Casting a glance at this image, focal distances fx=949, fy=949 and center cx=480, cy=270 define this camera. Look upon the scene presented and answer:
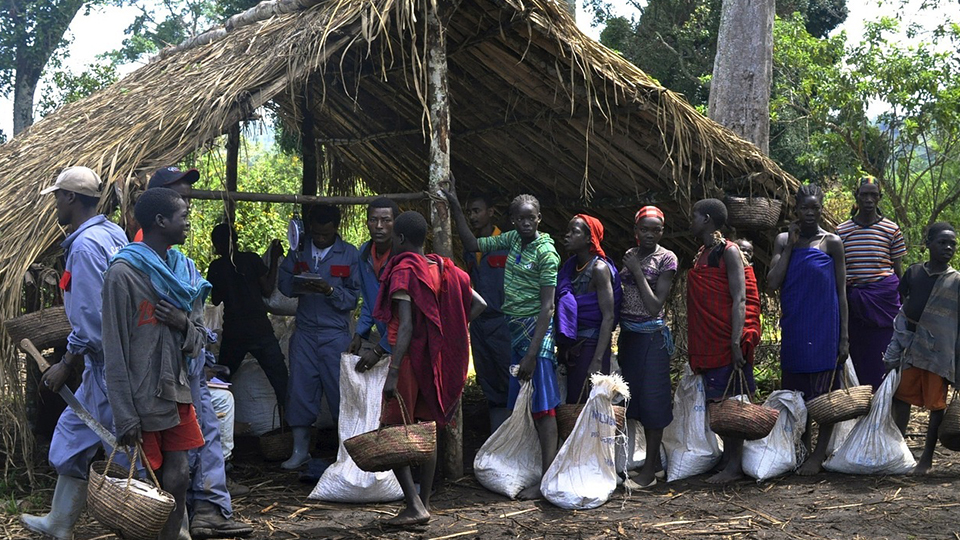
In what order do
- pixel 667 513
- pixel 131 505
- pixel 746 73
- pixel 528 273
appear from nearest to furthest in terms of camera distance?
1. pixel 131 505
2. pixel 667 513
3. pixel 528 273
4. pixel 746 73

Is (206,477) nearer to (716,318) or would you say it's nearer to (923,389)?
(716,318)

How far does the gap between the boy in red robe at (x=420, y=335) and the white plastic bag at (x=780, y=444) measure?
1.99 metres

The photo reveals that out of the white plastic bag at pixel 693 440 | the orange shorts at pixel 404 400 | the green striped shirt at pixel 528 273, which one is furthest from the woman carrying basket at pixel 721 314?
the orange shorts at pixel 404 400

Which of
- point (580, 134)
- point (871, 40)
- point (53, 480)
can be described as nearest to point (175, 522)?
point (53, 480)

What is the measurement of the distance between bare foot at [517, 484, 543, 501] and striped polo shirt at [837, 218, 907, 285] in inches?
102

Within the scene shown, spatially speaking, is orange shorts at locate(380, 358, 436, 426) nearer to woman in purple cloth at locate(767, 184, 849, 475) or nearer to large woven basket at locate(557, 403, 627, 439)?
large woven basket at locate(557, 403, 627, 439)

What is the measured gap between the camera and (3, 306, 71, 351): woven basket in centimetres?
469

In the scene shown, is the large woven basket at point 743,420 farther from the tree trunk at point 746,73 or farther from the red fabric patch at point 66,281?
the tree trunk at point 746,73

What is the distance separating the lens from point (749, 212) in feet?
21.6

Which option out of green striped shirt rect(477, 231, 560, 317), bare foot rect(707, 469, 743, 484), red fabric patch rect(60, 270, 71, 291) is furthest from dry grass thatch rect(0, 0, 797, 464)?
bare foot rect(707, 469, 743, 484)

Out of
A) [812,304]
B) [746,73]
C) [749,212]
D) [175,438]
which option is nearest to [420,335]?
[175,438]

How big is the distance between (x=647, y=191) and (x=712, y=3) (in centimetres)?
1309

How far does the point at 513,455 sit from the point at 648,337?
3.52 feet

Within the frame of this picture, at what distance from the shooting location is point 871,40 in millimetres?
11609
